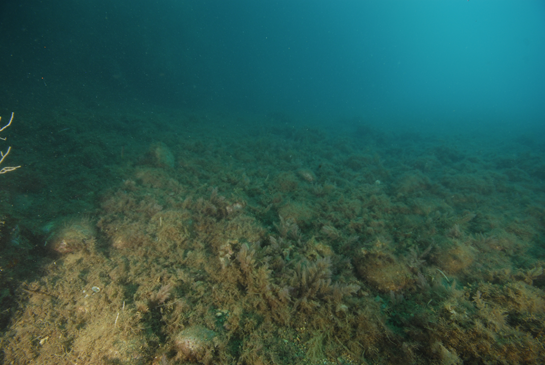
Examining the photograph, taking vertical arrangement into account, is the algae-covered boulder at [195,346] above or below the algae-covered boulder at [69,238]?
above

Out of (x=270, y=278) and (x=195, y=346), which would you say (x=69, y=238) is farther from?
(x=270, y=278)

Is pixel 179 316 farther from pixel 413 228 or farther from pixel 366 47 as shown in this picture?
pixel 366 47

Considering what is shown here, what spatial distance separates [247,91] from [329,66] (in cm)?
9449

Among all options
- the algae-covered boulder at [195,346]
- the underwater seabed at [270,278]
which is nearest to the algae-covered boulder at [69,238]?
the underwater seabed at [270,278]

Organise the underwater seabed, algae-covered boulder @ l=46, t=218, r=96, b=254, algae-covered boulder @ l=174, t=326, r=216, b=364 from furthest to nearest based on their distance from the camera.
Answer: algae-covered boulder @ l=46, t=218, r=96, b=254 → the underwater seabed → algae-covered boulder @ l=174, t=326, r=216, b=364

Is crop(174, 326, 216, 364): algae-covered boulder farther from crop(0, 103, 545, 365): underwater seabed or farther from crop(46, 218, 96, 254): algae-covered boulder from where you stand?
crop(46, 218, 96, 254): algae-covered boulder

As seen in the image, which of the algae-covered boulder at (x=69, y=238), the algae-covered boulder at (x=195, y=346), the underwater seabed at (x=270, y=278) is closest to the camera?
the algae-covered boulder at (x=195, y=346)

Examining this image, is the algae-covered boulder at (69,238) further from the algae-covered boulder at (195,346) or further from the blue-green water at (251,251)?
the algae-covered boulder at (195,346)

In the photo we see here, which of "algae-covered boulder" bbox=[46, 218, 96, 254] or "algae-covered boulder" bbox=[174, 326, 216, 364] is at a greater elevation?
"algae-covered boulder" bbox=[174, 326, 216, 364]

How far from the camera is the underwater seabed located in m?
2.75

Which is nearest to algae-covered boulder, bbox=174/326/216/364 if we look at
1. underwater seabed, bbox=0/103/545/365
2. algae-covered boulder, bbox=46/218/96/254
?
underwater seabed, bbox=0/103/545/365

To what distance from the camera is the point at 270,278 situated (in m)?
3.48

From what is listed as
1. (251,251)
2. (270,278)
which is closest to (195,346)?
(270,278)

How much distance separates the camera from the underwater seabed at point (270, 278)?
2754 mm
